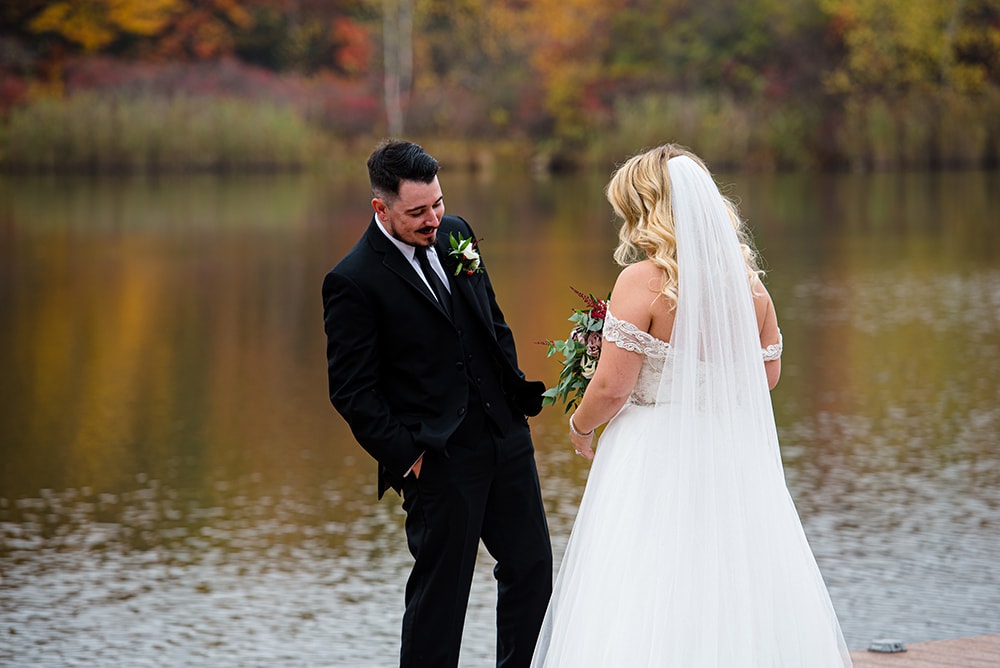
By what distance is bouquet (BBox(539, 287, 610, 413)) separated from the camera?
3.87 meters

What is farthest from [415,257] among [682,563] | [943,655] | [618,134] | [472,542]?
[618,134]

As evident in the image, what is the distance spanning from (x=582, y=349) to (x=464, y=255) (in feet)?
1.36

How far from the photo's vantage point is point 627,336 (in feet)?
11.7

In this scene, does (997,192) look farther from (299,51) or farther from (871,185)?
(299,51)

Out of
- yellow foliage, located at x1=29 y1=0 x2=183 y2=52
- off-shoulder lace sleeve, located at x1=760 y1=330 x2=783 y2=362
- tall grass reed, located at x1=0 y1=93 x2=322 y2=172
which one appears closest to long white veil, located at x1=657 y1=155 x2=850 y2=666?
off-shoulder lace sleeve, located at x1=760 y1=330 x2=783 y2=362

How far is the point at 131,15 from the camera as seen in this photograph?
50.2 meters

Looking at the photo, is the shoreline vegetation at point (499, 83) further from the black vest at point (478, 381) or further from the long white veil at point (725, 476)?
the long white veil at point (725, 476)

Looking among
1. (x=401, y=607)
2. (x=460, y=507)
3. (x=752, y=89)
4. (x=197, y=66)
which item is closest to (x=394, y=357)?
(x=460, y=507)

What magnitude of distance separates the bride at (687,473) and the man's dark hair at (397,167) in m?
0.49

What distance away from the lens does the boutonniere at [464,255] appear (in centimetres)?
393

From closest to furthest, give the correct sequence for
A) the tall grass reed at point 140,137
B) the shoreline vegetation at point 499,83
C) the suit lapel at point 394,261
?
the suit lapel at point 394,261, the tall grass reed at point 140,137, the shoreline vegetation at point 499,83

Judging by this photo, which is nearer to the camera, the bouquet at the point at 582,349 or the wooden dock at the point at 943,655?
the bouquet at the point at 582,349

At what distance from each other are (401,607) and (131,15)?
4780 centimetres

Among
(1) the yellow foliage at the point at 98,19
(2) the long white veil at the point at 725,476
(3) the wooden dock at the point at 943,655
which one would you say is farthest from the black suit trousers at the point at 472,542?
(1) the yellow foliage at the point at 98,19
